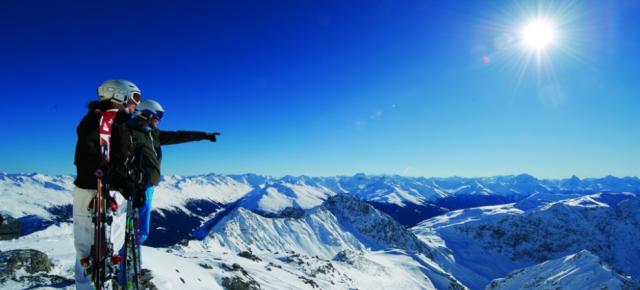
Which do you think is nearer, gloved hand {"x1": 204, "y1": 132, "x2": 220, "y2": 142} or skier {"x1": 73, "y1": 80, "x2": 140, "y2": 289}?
skier {"x1": 73, "y1": 80, "x2": 140, "y2": 289}

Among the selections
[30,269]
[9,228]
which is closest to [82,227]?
[9,228]

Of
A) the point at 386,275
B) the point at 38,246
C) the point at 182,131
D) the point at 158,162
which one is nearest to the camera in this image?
the point at 158,162

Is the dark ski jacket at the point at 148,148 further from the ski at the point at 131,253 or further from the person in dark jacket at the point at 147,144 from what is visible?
the ski at the point at 131,253

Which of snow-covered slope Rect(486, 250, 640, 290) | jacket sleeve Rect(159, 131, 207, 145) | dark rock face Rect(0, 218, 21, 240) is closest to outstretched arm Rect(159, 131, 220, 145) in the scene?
jacket sleeve Rect(159, 131, 207, 145)

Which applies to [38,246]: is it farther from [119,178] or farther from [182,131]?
[119,178]

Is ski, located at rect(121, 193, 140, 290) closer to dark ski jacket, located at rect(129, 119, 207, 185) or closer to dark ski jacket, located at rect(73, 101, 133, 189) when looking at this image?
dark ski jacket, located at rect(129, 119, 207, 185)

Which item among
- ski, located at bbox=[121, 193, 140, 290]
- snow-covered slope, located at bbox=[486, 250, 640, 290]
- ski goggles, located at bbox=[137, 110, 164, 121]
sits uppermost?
ski goggles, located at bbox=[137, 110, 164, 121]

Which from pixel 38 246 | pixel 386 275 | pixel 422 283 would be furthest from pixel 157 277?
pixel 422 283

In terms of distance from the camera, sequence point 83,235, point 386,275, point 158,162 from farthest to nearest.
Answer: point 386,275 < point 158,162 < point 83,235
